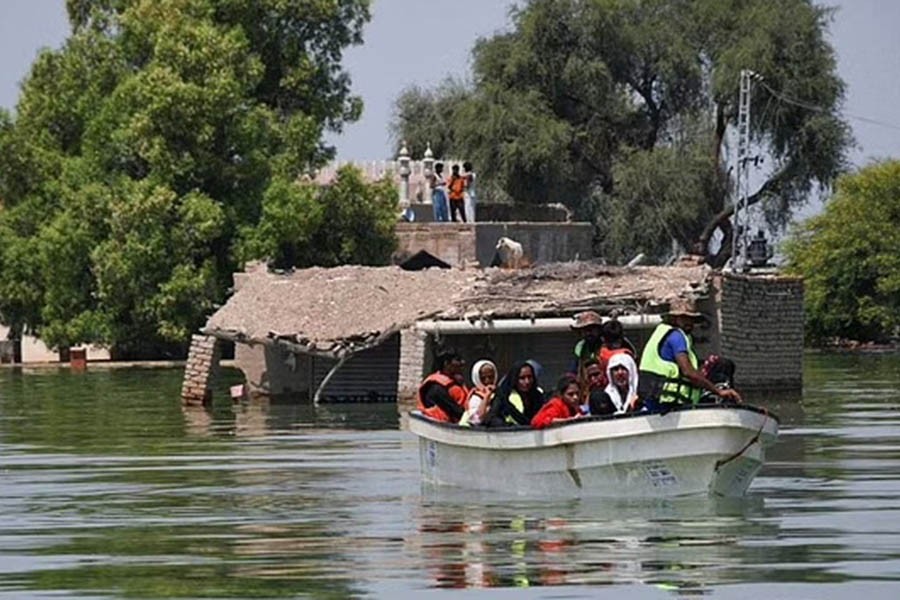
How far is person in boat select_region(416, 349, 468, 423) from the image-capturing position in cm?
2642

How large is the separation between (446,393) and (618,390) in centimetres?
322

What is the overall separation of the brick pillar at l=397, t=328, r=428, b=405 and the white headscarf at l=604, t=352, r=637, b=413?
2163 cm

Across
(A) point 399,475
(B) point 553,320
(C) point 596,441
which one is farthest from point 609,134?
(C) point 596,441

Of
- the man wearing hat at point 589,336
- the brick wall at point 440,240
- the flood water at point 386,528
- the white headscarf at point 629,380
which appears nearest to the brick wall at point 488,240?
the brick wall at point 440,240

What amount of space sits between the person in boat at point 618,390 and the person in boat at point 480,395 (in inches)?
69.7

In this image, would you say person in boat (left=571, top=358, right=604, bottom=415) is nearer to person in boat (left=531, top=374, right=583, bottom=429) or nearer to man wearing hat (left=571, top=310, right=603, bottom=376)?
person in boat (left=531, top=374, right=583, bottom=429)

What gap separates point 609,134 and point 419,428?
58.6m

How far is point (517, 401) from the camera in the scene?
24922mm

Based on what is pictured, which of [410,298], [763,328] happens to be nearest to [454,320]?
[410,298]

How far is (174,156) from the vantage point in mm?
67625

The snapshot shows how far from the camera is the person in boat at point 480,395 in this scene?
2531 cm

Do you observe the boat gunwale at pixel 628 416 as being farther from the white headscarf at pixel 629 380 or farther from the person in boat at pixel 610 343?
the person in boat at pixel 610 343

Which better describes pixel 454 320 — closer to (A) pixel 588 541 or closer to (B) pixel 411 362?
(B) pixel 411 362

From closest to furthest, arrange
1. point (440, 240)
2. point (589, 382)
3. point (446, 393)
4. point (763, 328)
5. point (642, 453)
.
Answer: point (642, 453)
point (589, 382)
point (446, 393)
point (763, 328)
point (440, 240)
